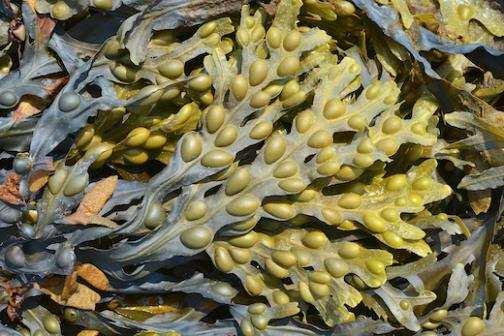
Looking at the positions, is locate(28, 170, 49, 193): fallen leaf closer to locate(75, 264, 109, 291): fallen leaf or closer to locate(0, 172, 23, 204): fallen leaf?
locate(0, 172, 23, 204): fallen leaf

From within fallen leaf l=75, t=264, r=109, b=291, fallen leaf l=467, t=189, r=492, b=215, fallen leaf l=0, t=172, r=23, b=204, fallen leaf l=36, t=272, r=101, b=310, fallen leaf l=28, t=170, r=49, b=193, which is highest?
fallen leaf l=467, t=189, r=492, b=215

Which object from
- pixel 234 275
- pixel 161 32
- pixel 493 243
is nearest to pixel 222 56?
pixel 161 32

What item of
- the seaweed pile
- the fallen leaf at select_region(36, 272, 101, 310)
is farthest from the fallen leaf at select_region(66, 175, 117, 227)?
the fallen leaf at select_region(36, 272, 101, 310)

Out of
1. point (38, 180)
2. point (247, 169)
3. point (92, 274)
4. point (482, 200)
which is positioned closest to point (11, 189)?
point (38, 180)

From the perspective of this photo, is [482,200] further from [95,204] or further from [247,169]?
[95,204]

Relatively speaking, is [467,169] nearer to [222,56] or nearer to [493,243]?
[493,243]

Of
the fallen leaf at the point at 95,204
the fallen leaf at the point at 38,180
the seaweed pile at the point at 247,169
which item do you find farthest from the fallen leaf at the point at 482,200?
the fallen leaf at the point at 38,180
